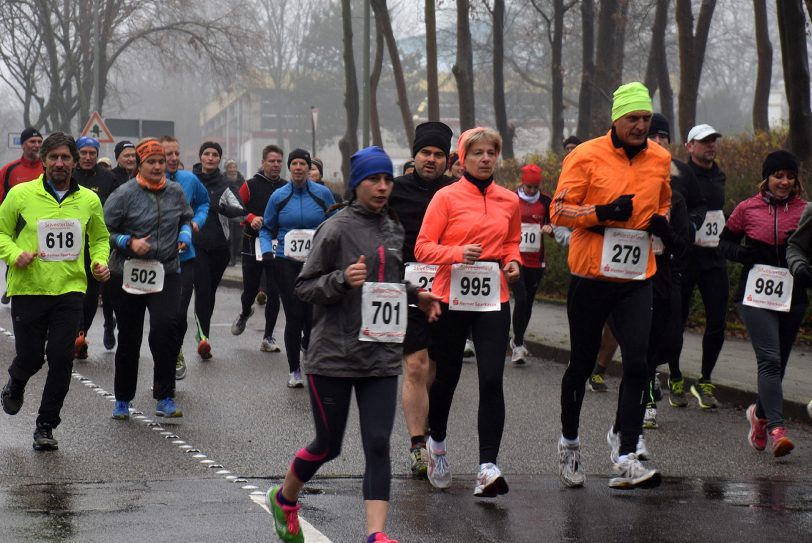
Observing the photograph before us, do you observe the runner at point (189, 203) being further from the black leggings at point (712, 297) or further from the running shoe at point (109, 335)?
the black leggings at point (712, 297)

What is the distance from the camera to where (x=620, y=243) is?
7.21m

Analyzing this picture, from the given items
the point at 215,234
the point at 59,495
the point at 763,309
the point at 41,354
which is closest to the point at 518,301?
the point at 215,234

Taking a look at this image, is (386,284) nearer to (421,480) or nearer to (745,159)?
(421,480)

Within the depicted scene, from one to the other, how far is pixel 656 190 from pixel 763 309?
179 cm

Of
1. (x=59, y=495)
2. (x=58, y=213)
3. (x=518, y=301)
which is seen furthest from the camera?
(x=518, y=301)

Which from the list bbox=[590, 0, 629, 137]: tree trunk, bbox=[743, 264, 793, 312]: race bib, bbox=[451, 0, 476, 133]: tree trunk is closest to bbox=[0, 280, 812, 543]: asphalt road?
bbox=[743, 264, 793, 312]: race bib

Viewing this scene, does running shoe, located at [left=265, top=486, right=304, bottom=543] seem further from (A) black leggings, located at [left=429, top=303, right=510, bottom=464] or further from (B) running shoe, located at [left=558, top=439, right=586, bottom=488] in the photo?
(B) running shoe, located at [left=558, top=439, right=586, bottom=488]

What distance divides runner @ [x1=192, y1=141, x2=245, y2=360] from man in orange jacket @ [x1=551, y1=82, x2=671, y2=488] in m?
5.93

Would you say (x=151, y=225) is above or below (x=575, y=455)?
above

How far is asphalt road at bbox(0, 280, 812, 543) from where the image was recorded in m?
6.34

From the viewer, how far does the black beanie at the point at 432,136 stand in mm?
7777

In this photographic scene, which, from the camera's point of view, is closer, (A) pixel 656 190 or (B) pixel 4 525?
(B) pixel 4 525

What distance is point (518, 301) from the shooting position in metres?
12.9

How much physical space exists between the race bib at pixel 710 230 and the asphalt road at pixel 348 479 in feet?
4.20
